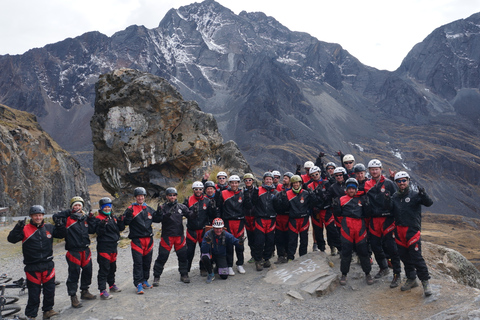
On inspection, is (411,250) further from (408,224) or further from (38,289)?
(38,289)

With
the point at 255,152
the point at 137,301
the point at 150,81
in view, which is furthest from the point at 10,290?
the point at 255,152

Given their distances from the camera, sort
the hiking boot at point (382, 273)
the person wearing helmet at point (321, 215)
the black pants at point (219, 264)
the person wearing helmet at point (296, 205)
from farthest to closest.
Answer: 1. the person wearing helmet at point (321, 215)
2. the person wearing helmet at point (296, 205)
3. the black pants at point (219, 264)
4. the hiking boot at point (382, 273)

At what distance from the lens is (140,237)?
763cm

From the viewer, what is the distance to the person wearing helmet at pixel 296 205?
8797mm

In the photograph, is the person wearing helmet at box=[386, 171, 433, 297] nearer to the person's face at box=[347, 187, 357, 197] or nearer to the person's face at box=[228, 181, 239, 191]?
the person's face at box=[347, 187, 357, 197]

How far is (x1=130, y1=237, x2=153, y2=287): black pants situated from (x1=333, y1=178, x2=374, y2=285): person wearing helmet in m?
4.18

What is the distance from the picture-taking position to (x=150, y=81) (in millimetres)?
18641

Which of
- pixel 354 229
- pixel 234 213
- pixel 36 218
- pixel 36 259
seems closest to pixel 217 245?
pixel 234 213

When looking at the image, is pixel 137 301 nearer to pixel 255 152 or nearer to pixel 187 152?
pixel 187 152

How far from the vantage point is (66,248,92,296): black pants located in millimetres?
6800

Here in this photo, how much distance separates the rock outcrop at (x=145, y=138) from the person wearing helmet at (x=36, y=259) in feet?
37.2

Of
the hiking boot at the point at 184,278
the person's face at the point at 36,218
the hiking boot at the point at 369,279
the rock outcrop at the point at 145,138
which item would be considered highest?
the rock outcrop at the point at 145,138

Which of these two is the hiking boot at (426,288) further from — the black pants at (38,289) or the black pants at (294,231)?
the black pants at (38,289)

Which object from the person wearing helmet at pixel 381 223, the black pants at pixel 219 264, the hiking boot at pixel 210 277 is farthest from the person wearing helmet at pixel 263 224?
the person wearing helmet at pixel 381 223
